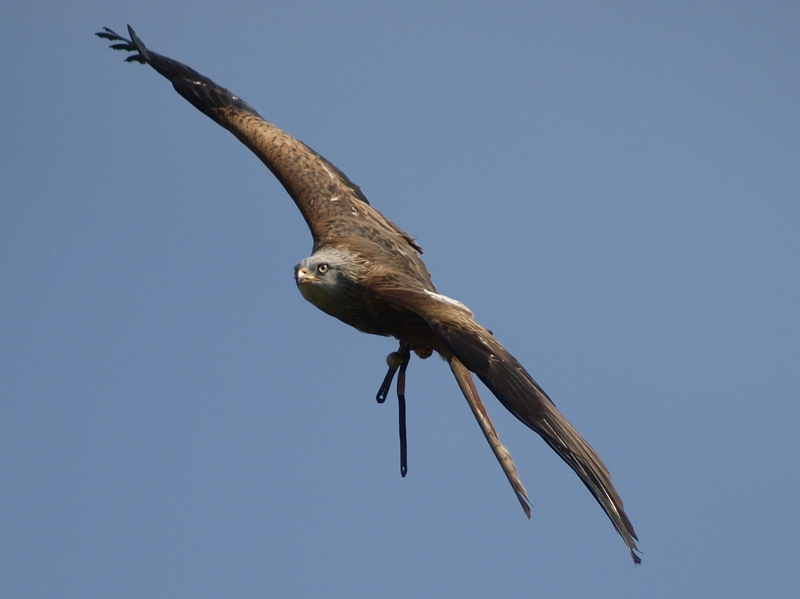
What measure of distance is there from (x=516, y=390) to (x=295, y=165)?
3.86 metres

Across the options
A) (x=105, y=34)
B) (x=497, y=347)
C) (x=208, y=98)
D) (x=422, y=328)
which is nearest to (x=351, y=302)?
(x=422, y=328)

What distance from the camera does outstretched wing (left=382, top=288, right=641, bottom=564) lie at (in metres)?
7.86

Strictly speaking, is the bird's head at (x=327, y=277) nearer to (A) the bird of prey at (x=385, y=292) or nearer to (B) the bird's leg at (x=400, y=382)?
(A) the bird of prey at (x=385, y=292)

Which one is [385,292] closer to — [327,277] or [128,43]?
[327,277]

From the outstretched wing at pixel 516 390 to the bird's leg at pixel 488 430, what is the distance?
1.1 inches

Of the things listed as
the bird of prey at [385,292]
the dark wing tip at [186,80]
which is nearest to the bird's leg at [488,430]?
the bird of prey at [385,292]

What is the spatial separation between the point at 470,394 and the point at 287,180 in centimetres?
296

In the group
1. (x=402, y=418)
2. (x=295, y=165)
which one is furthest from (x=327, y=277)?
(x=295, y=165)

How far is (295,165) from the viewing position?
37.1 feet

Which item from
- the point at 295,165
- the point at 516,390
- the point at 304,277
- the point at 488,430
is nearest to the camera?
the point at 516,390

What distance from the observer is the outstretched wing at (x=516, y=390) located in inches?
310

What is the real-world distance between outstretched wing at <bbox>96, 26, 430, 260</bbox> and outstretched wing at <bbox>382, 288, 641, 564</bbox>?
1560 mm

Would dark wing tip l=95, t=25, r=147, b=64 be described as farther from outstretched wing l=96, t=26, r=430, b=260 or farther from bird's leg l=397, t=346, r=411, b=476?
bird's leg l=397, t=346, r=411, b=476

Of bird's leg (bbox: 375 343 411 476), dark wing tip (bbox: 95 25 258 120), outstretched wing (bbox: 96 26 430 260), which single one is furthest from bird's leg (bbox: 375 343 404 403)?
dark wing tip (bbox: 95 25 258 120)
